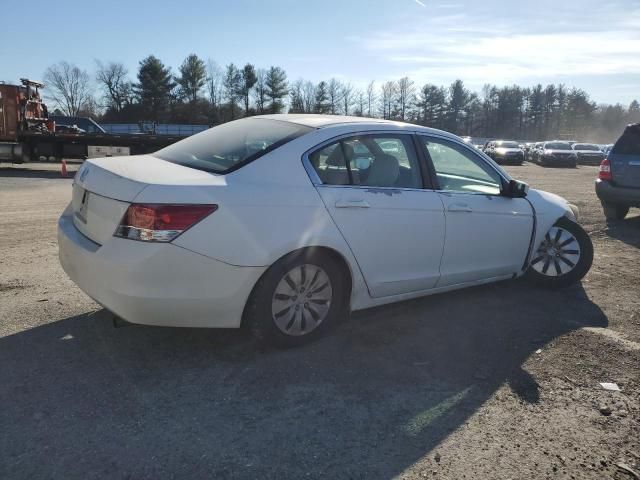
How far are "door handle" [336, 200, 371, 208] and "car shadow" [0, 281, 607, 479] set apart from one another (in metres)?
0.98

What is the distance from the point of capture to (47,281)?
16.4 ft

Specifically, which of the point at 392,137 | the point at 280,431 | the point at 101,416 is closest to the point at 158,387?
the point at 101,416

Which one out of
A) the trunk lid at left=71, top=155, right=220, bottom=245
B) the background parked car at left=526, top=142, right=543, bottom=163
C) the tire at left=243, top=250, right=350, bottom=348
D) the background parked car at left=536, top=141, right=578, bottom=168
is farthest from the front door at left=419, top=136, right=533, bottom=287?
the background parked car at left=526, top=142, right=543, bottom=163

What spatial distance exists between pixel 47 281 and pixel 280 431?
3.37m

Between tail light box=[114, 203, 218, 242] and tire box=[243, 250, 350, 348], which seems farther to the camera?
tire box=[243, 250, 350, 348]

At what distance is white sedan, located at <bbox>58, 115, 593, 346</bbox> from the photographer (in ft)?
10.1

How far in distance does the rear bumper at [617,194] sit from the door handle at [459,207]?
20.3 ft

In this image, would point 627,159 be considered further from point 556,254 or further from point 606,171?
point 556,254

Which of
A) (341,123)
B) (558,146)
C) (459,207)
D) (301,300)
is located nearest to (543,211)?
(459,207)

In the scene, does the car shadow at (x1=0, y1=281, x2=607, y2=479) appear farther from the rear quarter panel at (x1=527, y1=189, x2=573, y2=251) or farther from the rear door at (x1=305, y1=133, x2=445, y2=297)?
the rear quarter panel at (x1=527, y1=189, x2=573, y2=251)

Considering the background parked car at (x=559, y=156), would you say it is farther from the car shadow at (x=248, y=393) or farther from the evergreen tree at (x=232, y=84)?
the evergreen tree at (x=232, y=84)

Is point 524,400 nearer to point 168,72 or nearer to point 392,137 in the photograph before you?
point 392,137

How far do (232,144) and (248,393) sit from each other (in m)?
1.78

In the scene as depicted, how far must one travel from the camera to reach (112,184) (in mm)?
3254
